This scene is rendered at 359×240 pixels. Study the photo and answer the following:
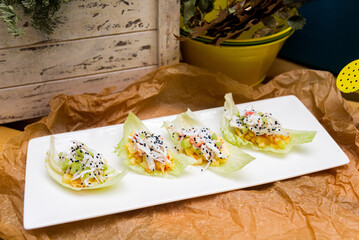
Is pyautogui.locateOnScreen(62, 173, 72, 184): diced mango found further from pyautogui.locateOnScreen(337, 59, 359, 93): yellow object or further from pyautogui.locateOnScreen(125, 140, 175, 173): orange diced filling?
pyautogui.locateOnScreen(337, 59, 359, 93): yellow object

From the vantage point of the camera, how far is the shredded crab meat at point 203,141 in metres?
2.13

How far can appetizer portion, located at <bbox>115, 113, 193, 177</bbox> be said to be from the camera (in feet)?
6.80

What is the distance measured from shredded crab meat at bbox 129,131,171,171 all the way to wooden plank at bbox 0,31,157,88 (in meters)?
0.57

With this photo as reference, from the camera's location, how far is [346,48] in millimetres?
2709

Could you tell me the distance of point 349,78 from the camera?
79.7 inches

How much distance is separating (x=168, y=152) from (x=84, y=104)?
2.10 feet

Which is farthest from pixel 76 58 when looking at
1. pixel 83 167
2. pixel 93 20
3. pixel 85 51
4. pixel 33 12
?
pixel 83 167

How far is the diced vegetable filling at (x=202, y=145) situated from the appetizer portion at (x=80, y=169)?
404 mm

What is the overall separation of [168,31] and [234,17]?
41 centimetres

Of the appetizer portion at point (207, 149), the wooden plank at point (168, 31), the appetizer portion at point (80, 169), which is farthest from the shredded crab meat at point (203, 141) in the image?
the wooden plank at point (168, 31)

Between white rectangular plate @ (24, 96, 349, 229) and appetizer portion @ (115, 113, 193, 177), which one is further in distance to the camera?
appetizer portion @ (115, 113, 193, 177)

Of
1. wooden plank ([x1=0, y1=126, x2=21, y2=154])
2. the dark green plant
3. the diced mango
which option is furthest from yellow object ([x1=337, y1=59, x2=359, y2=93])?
wooden plank ([x1=0, y1=126, x2=21, y2=154])

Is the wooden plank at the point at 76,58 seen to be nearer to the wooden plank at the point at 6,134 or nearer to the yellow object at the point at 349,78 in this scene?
the wooden plank at the point at 6,134

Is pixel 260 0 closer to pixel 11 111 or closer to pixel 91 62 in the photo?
pixel 91 62
